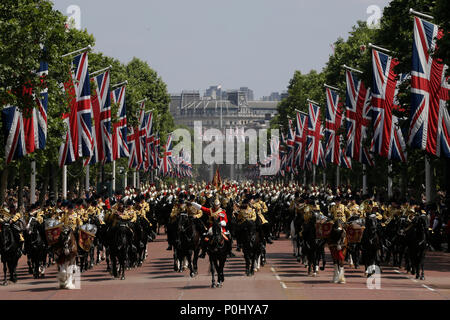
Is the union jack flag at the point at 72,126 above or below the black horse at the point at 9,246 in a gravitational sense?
above

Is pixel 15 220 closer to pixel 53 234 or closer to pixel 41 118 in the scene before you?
pixel 53 234

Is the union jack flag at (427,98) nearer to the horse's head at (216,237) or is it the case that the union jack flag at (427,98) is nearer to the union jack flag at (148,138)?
the horse's head at (216,237)

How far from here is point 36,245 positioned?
30.6m

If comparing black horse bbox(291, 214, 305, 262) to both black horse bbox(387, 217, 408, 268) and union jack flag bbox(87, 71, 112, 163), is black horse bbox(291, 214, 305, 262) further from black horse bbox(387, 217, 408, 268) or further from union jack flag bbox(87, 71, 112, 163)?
union jack flag bbox(87, 71, 112, 163)

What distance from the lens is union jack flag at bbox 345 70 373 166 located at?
50781mm

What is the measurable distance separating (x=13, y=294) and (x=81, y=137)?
19.4 meters

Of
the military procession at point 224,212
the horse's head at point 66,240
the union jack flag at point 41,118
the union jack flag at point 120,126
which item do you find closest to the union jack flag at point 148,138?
the union jack flag at point 120,126

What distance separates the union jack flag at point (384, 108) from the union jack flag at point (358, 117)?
6.49m

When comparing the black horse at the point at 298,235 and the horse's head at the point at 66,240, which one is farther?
the black horse at the point at 298,235

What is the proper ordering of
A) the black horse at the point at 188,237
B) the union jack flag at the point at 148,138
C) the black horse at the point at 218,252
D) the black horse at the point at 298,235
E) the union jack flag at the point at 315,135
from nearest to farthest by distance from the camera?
the black horse at the point at 218,252 → the black horse at the point at 188,237 → the black horse at the point at 298,235 → the union jack flag at the point at 315,135 → the union jack flag at the point at 148,138

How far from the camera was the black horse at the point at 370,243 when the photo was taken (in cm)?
3002

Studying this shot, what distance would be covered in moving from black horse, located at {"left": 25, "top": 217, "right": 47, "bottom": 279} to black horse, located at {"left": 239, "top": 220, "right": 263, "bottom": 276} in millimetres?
6071

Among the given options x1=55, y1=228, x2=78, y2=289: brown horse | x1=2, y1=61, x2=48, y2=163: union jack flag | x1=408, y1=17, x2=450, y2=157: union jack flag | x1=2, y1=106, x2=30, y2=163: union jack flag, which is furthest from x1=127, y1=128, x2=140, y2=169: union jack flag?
x1=55, y1=228, x2=78, y2=289: brown horse

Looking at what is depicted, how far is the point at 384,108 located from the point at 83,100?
42.4 ft
